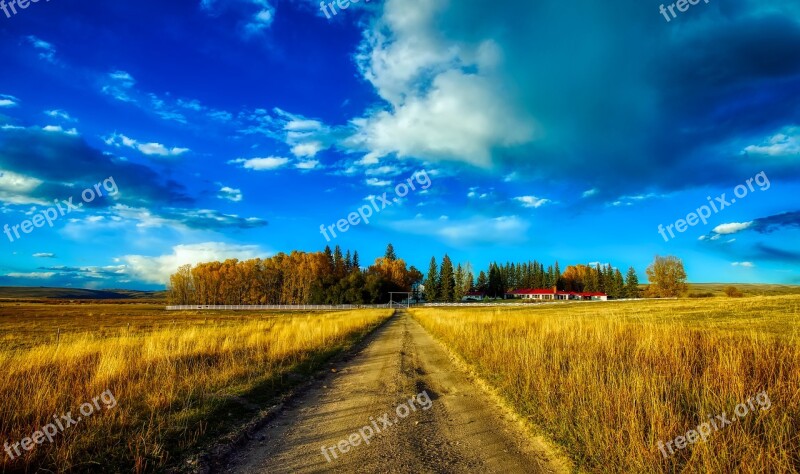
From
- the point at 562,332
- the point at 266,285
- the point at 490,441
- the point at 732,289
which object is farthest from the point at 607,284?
the point at 490,441

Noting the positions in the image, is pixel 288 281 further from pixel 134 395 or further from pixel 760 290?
pixel 760 290

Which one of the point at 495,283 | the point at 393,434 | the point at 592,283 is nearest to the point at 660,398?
the point at 393,434

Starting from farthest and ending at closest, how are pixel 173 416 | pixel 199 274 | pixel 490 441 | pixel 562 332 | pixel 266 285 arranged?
pixel 199 274 → pixel 266 285 → pixel 562 332 → pixel 173 416 → pixel 490 441

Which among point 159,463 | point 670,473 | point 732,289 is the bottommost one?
point 159,463

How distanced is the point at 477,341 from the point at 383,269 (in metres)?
112

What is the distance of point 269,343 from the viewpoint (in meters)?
15.6

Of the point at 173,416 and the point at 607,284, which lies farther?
the point at 607,284

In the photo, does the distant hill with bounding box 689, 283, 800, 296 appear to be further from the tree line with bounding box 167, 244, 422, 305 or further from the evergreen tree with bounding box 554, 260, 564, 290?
the tree line with bounding box 167, 244, 422, 305

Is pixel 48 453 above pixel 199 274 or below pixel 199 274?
below

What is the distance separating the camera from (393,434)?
6188 millimetres

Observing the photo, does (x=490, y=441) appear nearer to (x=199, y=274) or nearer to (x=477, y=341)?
(x=477, y=341)

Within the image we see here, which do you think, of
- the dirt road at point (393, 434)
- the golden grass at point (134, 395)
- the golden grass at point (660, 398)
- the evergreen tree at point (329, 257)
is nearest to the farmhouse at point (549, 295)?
the evergreen tree at point (329, 257)

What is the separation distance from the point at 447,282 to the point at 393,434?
114379mm

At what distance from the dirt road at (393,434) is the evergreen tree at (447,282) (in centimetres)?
11025
